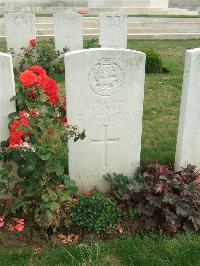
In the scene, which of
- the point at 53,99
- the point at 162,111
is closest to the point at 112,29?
the point at 162,111

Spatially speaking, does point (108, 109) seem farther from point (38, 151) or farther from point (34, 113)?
point (38, 151)

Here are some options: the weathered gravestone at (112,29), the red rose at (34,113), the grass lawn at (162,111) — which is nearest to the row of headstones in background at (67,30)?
the weathered gravestone at (112,29)

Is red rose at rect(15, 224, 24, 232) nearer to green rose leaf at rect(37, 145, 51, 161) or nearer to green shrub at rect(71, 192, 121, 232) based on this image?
green shrub at rect(71, 192, 121, 232)

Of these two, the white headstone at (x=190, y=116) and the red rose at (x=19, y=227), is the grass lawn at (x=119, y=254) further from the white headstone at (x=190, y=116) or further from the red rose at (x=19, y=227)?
the white headstone at (x=190, y=116)

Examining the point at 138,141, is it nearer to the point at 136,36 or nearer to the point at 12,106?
the point at 12,106

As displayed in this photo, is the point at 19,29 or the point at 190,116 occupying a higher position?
the point at 19,29

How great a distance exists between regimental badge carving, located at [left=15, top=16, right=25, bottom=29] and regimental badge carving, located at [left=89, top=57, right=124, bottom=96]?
19.7 ft

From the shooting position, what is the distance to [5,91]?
12.0ft

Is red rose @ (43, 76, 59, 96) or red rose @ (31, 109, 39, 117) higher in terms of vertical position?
red rose @ (43, 76, 59, 96)

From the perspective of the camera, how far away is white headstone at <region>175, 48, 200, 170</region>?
151 inches

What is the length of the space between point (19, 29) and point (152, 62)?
10.5 ft

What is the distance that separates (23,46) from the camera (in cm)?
953

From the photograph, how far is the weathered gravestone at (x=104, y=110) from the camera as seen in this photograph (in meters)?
3.75

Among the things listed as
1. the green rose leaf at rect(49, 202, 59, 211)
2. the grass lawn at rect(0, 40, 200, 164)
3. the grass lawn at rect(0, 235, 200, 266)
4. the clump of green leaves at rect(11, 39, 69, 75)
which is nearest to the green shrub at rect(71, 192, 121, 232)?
the grass lawn at rect(0, 235, 200, 266)
